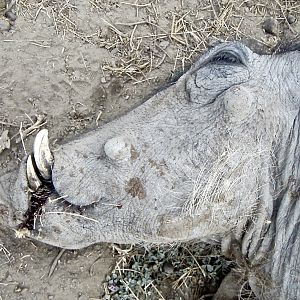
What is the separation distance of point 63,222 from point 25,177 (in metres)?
0.27

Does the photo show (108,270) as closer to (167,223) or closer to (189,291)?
(189,291)

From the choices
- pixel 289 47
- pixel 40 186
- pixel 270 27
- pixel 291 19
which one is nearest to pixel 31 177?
pixel 40 186

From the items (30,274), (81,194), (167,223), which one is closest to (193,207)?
(167,223)

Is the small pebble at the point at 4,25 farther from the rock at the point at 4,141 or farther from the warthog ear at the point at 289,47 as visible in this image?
the warthog ear at the point at 289,47

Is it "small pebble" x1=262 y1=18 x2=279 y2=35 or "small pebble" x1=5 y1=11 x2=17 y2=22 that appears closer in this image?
"small pebble" x1=5 y1=11 x2=17 y2=22

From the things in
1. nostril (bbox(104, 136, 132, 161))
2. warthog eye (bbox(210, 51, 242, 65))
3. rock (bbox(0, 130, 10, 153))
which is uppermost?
warthog eye (bbox(210, 51, 242, 65))

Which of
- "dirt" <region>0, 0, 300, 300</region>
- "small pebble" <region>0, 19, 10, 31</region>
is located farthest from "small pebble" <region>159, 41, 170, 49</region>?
"small pebble" <region>0, 19, 10, 31</region>

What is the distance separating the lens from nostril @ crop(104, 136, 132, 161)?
316 cm

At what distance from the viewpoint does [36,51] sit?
4129 millimetres

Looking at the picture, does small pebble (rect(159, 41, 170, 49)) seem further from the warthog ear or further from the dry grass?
the warthog ear

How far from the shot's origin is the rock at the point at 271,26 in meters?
4.62

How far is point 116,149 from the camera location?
316cm

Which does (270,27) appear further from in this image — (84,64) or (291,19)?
(84,64)

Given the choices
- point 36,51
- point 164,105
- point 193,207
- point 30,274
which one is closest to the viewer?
point 193,207
